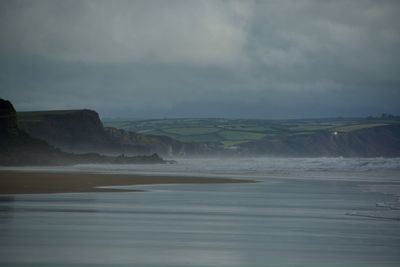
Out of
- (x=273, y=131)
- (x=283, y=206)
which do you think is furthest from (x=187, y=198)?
(x=273, y=131)

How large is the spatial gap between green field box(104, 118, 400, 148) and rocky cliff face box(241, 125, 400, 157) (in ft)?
9.02

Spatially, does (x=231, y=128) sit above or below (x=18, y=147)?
above

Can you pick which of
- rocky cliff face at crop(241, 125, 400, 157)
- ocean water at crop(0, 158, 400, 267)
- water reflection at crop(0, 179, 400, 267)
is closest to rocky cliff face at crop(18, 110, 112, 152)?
rocky cliff face at crop(241, 125, 400, 157)

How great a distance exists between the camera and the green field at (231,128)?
114 metres

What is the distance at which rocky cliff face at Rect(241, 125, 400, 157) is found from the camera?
3910 inches

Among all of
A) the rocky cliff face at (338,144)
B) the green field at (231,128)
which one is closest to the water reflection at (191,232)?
the rocky cliff face at (338,144)

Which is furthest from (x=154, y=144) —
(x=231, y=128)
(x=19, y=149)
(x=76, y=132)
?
(x=19, y=149)

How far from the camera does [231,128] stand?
125938 millimetres

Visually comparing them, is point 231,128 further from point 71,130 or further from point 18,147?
point 18,147

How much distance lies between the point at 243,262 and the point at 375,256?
2176 mm

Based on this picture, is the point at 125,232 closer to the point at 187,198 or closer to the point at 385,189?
the point at 187,198

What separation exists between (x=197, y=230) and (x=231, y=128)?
111448mm

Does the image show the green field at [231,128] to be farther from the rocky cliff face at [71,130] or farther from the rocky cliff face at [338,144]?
the rocky cliff face at [71,130]

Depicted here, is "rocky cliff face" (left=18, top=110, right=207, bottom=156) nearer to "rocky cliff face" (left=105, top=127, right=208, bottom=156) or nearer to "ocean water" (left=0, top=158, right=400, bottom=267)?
"rocky cliff face" (left=105, top=127, right=208, bottom=156)
